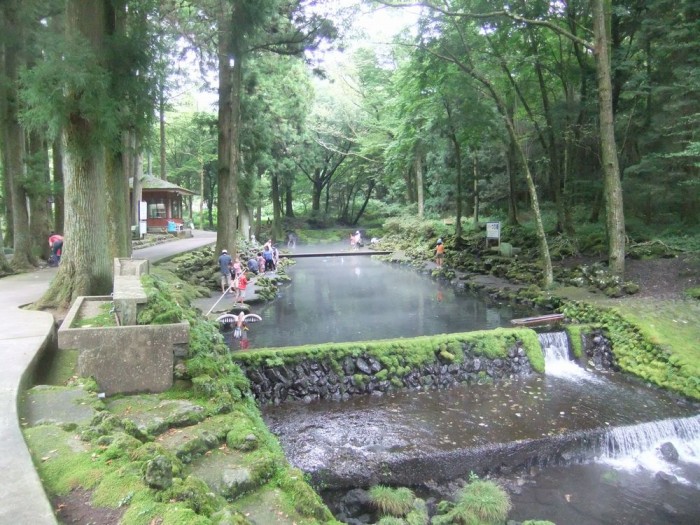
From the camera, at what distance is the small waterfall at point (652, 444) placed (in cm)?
694

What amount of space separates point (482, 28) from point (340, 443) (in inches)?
635

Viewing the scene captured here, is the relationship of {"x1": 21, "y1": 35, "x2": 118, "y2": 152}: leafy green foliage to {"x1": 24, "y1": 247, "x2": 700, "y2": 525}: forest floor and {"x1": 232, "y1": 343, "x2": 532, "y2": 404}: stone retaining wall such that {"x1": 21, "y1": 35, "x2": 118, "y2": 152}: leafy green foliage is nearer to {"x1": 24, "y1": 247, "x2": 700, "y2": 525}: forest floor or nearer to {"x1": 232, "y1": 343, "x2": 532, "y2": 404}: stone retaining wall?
{"x1": 24, "y1": 247, "x2": 700, "y2": 525}: forest floor

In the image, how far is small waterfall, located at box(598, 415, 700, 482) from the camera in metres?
6.94

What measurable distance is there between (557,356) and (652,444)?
3209mm

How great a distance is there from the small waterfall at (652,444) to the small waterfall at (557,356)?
7.71 ft

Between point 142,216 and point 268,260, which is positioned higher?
point 142,216

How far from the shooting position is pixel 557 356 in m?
10.5

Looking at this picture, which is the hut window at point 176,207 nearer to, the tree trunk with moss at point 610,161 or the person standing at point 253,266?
the person standing at point 253,266

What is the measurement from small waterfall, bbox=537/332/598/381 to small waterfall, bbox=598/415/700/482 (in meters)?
2.35

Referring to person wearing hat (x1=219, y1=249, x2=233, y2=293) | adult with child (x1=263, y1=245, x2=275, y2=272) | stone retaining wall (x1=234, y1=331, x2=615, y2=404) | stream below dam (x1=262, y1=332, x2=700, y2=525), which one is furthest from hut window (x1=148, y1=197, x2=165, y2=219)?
stream below dam (x1=262, y1=332, x2=700, y2=525)

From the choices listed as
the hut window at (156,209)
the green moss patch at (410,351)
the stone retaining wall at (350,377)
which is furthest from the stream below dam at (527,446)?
the hut window at (156,209)

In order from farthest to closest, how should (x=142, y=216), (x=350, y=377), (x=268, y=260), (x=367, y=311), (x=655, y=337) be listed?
(x=142, y=216), (x=268, y=260), (x=367, y=311), (x=655, y=337), (x=350, y=377)

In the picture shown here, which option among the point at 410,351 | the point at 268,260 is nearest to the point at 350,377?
the point at 410,351

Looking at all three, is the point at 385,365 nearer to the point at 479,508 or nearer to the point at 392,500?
the point at 392,500
